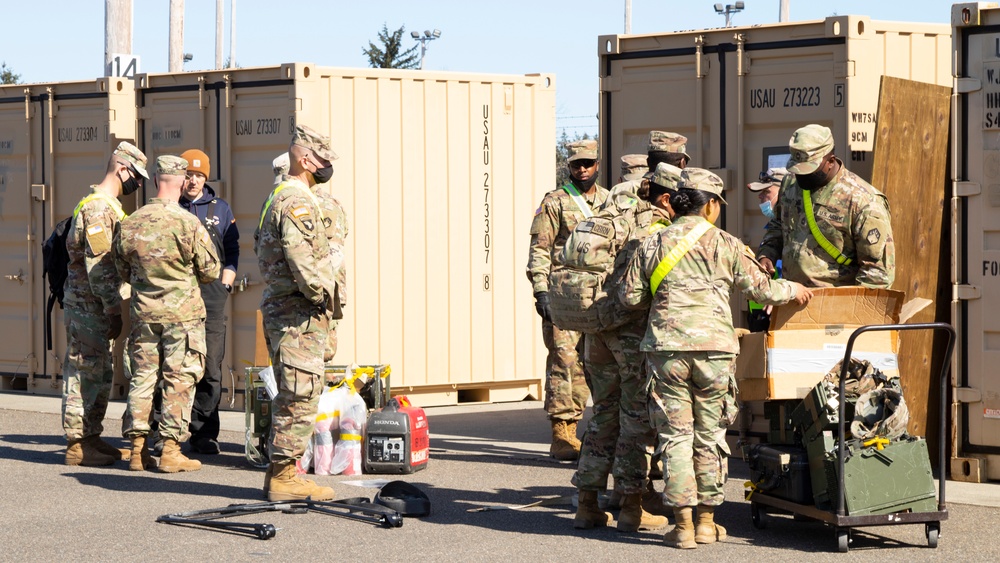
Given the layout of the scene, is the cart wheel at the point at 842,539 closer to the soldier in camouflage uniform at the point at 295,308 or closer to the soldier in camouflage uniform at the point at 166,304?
the soldier in camouflage uniform at the point at 295,308

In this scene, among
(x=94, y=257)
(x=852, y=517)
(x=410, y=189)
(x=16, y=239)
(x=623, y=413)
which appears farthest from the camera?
(x=16, y=239)

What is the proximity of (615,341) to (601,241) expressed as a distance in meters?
0.51

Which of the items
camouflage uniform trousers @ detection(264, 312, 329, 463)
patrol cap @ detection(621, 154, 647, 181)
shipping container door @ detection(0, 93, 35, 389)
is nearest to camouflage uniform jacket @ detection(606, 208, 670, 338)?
patrol cap @ detection(621, 154, 647, 181)

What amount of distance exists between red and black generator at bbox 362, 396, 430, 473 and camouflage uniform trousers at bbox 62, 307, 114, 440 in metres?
1.90

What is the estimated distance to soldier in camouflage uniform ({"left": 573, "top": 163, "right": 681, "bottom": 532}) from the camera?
7.02m

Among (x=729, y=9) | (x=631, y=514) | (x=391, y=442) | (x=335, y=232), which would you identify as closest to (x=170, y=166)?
(x=335, y=232)

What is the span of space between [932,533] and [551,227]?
3.35 metres

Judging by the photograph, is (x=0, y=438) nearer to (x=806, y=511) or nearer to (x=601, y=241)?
(x=601, y=241)

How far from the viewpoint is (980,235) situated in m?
8.56

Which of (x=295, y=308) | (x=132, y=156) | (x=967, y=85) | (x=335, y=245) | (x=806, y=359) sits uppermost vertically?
(x=967, y=85)

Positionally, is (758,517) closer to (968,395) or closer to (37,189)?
(968,395)

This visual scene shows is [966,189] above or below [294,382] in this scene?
above

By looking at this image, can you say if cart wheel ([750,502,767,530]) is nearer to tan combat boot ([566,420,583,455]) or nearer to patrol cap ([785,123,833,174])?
patrol cap ([785,123,833,174])

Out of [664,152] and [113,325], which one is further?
[113,325]
